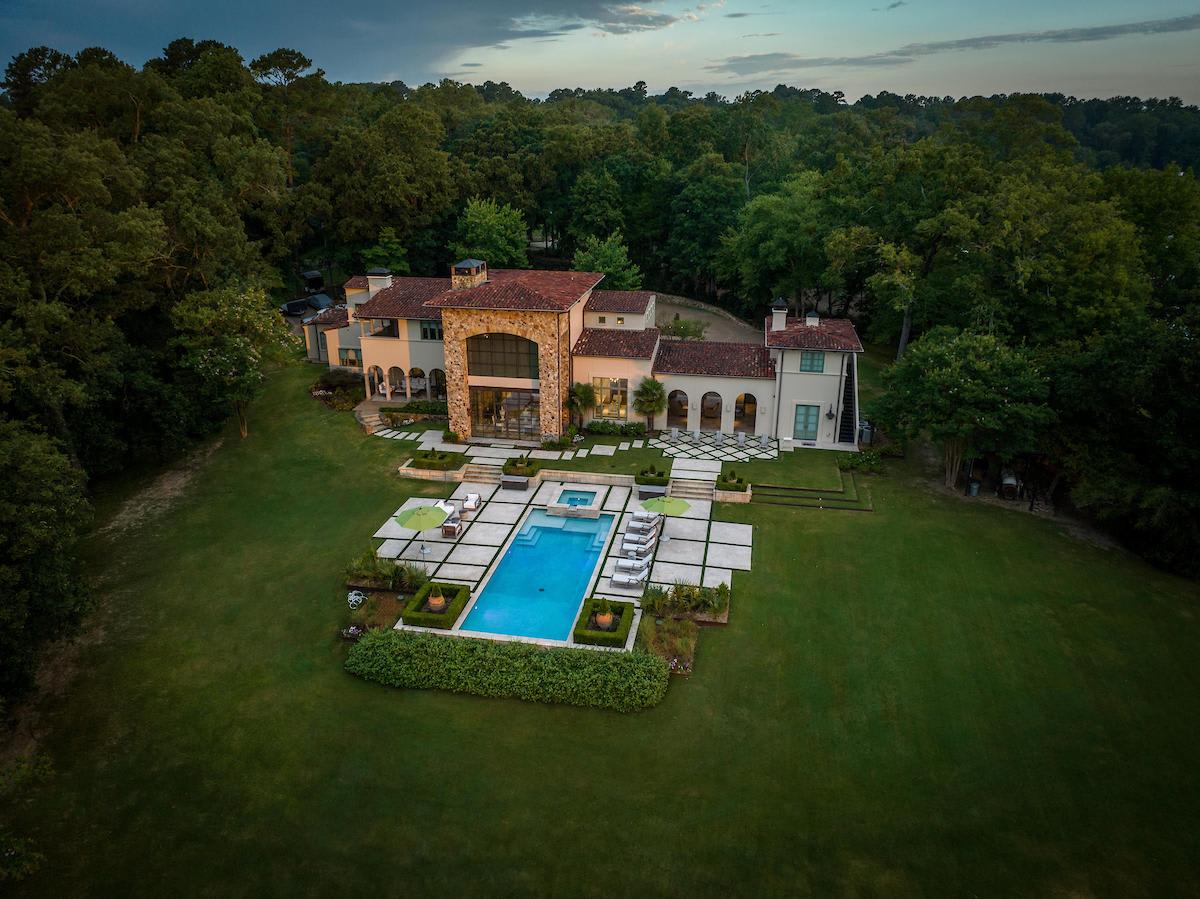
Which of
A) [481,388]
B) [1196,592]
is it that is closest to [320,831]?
[481,388]

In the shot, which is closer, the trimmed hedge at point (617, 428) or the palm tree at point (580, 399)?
the palm tree at point (580, 399)

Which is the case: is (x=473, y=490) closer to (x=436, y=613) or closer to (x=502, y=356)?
(x=502, y=356)

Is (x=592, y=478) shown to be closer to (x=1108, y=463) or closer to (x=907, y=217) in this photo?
(x=1108, y=463)

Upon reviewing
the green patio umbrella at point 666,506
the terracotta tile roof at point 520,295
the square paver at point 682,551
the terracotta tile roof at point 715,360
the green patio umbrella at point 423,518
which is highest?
the terracotta tile roof at point 520,295

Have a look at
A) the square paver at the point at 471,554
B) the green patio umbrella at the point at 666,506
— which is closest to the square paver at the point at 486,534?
the square paver at the point at 471,554

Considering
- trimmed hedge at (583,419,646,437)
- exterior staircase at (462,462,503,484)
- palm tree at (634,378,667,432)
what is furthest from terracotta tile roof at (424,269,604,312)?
exterior staircase at (462,462,503,484)

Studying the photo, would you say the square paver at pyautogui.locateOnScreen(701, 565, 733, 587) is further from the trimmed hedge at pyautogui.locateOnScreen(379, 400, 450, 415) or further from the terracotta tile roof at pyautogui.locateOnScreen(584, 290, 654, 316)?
the trimmed hedge at pyautogui.locateOnScreen(379, 400, 450, 415)

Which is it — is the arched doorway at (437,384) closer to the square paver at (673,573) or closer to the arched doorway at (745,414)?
the arched doorway at (745,414)
